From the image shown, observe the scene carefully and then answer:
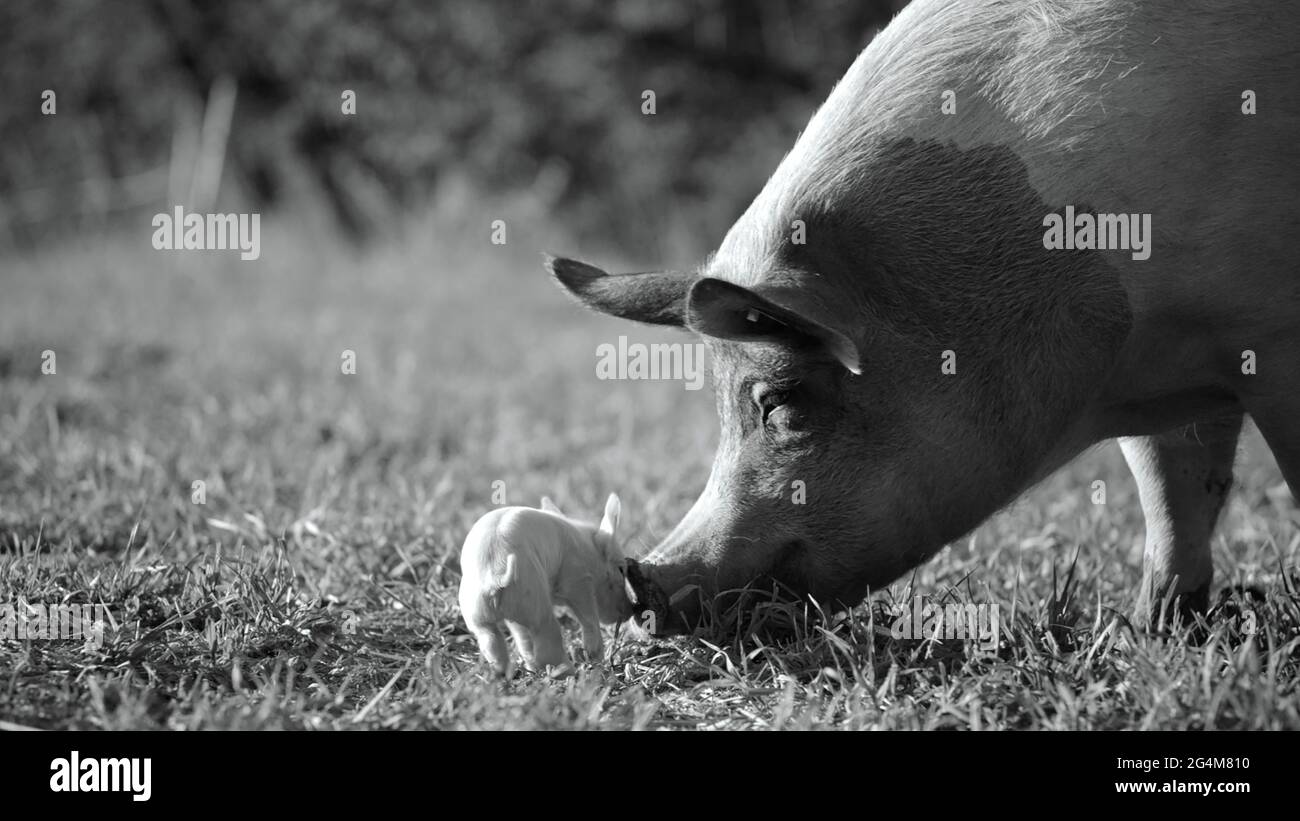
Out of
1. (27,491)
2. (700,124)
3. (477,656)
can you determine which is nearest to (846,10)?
(700,124)

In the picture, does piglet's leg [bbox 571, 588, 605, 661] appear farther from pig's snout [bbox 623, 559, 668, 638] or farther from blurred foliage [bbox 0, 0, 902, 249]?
blurred foliage [bbox 0, 0, 902, 249]

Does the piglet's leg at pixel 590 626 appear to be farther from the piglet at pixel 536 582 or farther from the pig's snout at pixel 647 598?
the pig's snout at pixel 647 598

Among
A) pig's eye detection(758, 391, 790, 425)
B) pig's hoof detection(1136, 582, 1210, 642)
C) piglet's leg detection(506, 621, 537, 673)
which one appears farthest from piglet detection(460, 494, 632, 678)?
pig's hoof detection(1136, 582, 1210, 642)

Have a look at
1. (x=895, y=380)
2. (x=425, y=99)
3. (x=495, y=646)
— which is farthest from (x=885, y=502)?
(x=425, y=99)

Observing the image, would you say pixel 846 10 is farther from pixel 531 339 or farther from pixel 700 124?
pixel 531 339

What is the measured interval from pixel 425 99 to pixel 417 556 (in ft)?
36.1

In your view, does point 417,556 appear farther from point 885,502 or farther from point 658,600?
point 885,502

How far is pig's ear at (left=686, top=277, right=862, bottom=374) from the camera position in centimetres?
310

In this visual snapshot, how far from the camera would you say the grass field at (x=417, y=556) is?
2.96m

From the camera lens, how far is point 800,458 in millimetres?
3436

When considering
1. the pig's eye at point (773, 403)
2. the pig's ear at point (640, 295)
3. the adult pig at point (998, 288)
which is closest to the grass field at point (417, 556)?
the adult pig at point (998, 288)

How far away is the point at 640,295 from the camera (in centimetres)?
363

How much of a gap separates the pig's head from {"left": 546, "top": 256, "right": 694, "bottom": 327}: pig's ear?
20 centimetres
